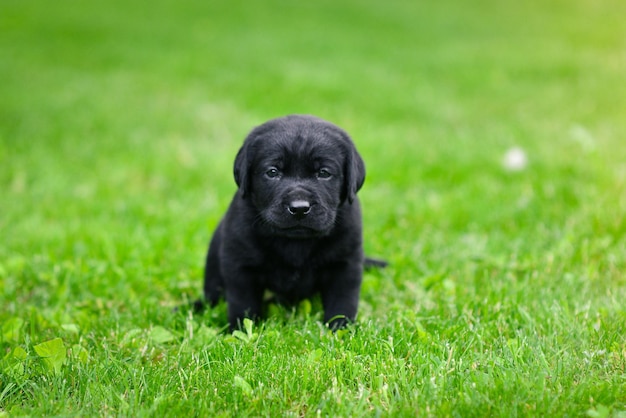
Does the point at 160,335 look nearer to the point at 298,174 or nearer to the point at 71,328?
the point at 71,328

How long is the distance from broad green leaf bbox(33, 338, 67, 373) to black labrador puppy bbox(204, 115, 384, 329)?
0.84m

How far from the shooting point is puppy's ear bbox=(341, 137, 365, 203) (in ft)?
10.4

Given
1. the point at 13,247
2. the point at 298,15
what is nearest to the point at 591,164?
the point at 13,247

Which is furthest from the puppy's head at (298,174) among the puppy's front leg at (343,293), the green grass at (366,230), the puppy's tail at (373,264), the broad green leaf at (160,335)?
the puppy's tail at (373,264)

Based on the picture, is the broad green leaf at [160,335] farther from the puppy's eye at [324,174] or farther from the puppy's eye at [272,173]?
the puppy's eye at [324,174]

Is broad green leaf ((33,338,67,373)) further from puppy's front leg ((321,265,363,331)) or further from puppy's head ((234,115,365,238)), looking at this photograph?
puppy's front leg ((321,265,363,331))

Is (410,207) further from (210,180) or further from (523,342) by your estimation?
(523,342)

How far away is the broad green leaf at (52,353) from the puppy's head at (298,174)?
103cm

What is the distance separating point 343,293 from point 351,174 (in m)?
0.58

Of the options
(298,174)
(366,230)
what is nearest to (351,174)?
(298,174)

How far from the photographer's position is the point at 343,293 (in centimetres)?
323

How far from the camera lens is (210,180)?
242 inches

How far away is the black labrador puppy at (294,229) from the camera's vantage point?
10.1 ft

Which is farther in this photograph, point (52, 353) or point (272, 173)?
point (272, 173)
